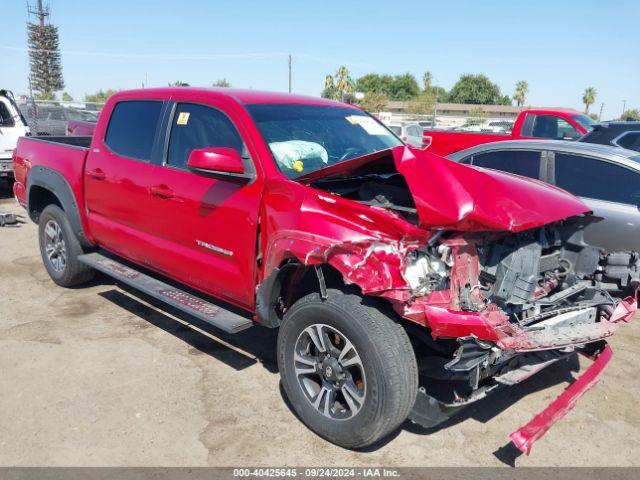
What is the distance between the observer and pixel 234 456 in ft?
10.1

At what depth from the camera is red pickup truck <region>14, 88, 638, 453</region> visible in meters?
2.82

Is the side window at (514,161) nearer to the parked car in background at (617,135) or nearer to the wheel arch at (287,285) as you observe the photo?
the parked car in background at (617,135)

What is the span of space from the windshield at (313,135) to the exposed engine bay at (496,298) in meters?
0.27

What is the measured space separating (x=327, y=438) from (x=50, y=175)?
389 cm

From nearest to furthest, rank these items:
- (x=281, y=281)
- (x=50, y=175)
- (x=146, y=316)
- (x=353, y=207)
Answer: (x=353, y=207), (x=281, y=281), (x=146, y=316), (x=50, y=175)

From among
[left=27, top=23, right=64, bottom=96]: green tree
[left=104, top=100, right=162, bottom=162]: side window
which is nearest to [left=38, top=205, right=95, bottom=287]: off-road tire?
[left=104, top=100, right=162, bottom=162]: side window

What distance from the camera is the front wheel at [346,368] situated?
2803mm

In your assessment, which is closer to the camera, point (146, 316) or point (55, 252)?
point (146, 316)

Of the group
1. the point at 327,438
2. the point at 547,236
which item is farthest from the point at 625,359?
the point at 327,438

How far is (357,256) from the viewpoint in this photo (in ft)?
9.27

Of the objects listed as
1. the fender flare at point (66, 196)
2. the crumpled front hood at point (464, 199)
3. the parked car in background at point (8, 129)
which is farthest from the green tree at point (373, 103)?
the crumpled front hood at point (464, 199)

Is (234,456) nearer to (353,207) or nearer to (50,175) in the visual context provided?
(353,207)

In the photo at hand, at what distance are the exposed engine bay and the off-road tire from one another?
119 inches

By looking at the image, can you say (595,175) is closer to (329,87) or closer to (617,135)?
(617,135)
